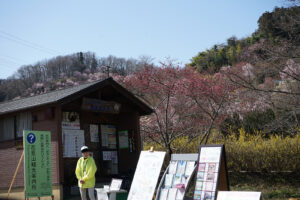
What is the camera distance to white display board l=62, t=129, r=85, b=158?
10.9 meters

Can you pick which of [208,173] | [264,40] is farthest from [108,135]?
[208,173]

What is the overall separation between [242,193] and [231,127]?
43.8ft

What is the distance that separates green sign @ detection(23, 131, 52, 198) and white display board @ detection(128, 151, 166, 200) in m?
2.87

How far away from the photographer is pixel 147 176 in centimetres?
741

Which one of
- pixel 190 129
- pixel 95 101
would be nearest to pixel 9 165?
pixel 95 101

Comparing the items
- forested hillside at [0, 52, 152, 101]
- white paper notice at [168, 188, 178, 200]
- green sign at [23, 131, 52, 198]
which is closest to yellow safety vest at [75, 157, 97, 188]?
green sign at [23, 131, 52, 198]

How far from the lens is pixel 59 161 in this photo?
984 centimetres

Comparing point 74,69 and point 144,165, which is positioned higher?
point 74,69

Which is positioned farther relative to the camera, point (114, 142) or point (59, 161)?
point (114, 142)

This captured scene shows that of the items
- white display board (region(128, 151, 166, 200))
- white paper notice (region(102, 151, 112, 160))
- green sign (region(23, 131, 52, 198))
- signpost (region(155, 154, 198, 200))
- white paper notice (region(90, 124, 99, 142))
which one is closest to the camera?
signpost (region(155, 154, 198, 200))

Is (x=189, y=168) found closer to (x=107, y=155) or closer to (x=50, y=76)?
(x=107, y=155)

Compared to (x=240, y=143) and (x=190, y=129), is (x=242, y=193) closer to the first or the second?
(x=240, y=143)

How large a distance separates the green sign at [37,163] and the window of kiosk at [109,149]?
333 cm

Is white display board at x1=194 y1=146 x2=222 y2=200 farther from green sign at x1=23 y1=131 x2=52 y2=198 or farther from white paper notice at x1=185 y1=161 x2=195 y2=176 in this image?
green sign at x1=23 y1=131 x2=52 y2=198
